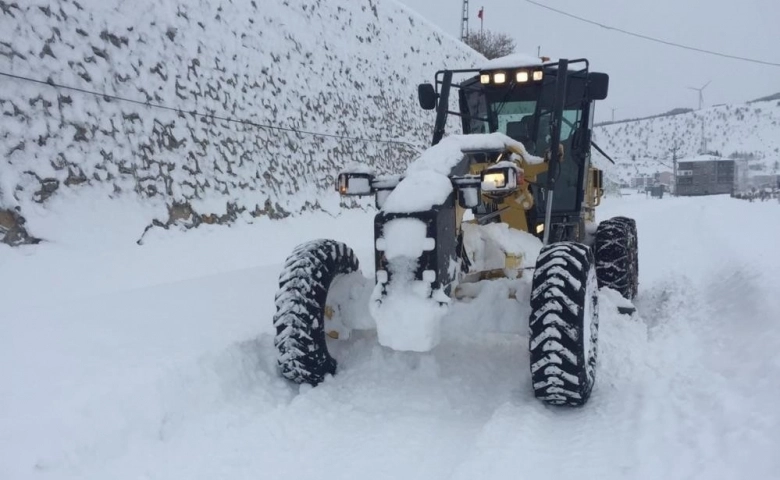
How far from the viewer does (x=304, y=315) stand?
3.81 metres

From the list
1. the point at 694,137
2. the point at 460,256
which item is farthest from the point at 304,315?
the point at 694,137

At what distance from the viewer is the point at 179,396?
3531 mm

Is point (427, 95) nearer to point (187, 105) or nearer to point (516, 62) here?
point (516, 62)

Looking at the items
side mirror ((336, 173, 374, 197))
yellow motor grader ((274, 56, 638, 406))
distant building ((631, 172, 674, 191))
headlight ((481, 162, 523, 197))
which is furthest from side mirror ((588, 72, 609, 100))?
distant building ((631, 172, 674, 191))

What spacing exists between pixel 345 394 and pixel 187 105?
5.79m

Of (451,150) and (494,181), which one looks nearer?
(494,181)

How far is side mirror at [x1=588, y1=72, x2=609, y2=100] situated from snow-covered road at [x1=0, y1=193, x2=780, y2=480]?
180 cm

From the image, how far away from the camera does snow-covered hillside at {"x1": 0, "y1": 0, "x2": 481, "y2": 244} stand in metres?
5.96

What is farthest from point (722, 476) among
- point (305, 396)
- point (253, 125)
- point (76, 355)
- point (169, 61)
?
point (253, 125)

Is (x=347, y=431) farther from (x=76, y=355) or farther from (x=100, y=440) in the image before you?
(x=76, y=355)

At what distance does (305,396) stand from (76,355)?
1414 millimetres

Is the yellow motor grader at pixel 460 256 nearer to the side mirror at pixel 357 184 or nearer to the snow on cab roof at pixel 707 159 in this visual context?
the side mirror at pixel 357 184

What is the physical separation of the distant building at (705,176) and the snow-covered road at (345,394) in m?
57.6

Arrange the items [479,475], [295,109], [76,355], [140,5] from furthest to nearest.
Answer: [295,109]
[140,5]
[76,355]
[479,475]
